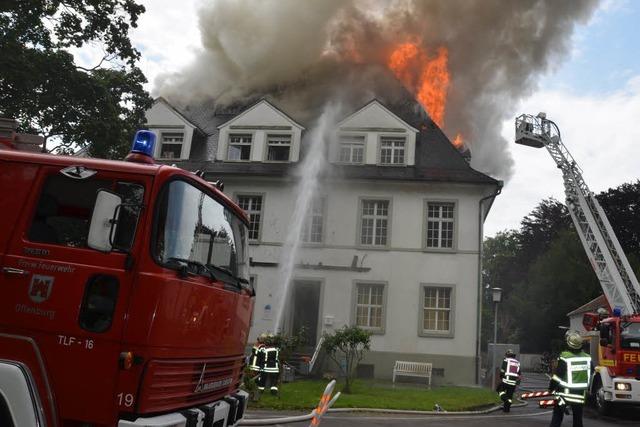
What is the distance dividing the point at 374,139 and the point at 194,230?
18.2 m

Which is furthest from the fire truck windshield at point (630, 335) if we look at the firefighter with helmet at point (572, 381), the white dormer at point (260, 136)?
the white dormer at point (260, 136)

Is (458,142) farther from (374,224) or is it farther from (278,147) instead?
(278,147)

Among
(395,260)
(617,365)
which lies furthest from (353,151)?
(617,365)

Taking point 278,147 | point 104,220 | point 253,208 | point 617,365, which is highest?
point 278,147

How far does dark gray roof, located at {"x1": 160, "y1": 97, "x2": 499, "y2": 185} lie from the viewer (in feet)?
68.3

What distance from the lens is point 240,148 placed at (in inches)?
915

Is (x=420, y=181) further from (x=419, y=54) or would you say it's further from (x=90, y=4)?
(x=90, y=4)

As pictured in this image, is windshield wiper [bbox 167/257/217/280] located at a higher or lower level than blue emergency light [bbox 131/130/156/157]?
lower

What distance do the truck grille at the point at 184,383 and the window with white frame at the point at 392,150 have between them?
17561 millimetres

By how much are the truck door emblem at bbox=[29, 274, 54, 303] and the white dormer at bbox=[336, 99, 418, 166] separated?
18419 millimetres

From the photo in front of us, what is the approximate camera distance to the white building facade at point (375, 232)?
1992 centimetres

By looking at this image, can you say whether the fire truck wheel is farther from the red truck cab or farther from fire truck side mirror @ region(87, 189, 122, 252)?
fire truck side mirror @ region(87, 189, 122, 252)

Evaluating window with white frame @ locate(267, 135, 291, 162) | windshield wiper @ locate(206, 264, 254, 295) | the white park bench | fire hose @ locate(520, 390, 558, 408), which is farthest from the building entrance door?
windshield wiper @ locate(206, 264, 254, 295)

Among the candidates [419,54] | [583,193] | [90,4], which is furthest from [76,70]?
[583,193]
